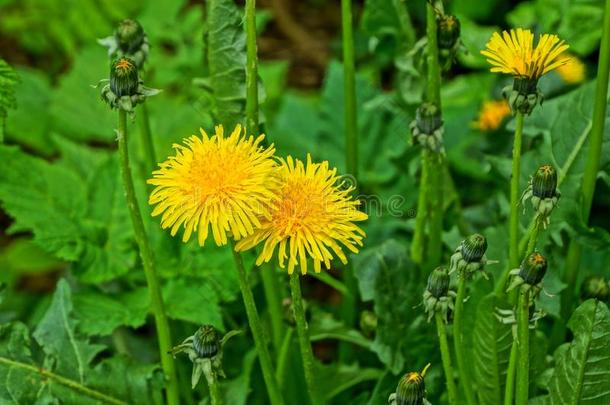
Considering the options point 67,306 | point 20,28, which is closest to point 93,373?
point 67,306

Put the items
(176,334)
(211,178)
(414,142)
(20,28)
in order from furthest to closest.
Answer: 1. (20,28)
2. (176,334)
3. (414,142)
4. (211,178)

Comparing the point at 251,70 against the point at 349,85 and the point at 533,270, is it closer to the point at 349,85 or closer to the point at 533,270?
the point at 349,85

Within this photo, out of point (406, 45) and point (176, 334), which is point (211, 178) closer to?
point (176, 334)

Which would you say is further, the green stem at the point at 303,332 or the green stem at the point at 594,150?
the green stem at the point at 594,150

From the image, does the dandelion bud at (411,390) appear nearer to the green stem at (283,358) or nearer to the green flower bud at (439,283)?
the green flower bud at (439,283)

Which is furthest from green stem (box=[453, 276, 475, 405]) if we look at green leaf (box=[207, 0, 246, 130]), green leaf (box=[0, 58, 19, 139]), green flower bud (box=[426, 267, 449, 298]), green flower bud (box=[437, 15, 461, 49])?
green leaf (box=[0, 58, 19, 139])

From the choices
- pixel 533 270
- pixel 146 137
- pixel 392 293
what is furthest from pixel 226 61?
pixel 533 270

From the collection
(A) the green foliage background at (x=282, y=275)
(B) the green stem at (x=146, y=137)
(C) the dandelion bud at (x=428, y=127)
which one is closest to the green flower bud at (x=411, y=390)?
(A) the green foliage background at (x=282, y=275)
